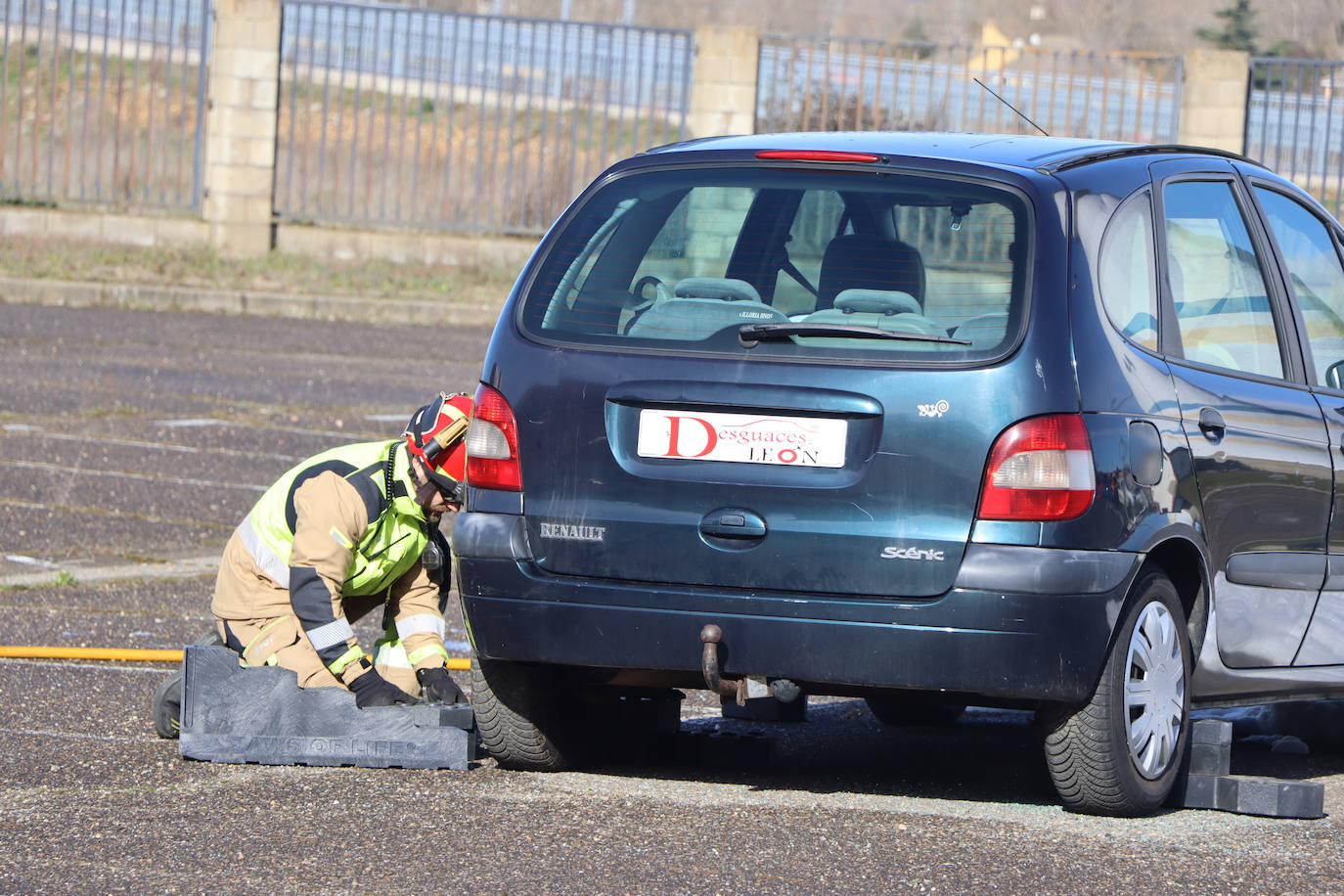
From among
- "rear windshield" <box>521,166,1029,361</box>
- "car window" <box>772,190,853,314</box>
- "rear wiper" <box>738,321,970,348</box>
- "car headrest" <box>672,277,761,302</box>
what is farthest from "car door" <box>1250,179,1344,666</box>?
"car headrest" <box>672,277,761,302</box>

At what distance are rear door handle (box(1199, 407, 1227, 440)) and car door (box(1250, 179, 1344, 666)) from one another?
634mm

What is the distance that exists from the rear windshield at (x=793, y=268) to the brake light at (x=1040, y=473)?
0.22m

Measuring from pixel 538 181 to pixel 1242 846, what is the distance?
1916 cm

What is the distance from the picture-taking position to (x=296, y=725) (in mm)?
5625

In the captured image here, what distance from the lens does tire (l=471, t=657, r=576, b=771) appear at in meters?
5.52

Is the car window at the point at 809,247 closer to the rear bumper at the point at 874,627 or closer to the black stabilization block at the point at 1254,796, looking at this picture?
the rear bumper at the point at 874,627

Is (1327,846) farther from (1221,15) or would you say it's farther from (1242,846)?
(1221,15)

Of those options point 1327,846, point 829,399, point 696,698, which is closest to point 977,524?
point 829,399

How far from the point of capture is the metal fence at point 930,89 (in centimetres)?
2289

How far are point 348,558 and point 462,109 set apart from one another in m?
18.6

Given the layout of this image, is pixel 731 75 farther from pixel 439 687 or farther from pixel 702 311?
pixel 702 311

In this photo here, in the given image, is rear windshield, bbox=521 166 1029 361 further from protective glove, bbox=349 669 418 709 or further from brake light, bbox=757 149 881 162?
protective glove, bbox=349 669 418 709

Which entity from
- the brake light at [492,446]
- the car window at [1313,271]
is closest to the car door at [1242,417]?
the car window at [1313,271]

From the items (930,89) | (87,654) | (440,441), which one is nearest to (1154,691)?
(440,441)
